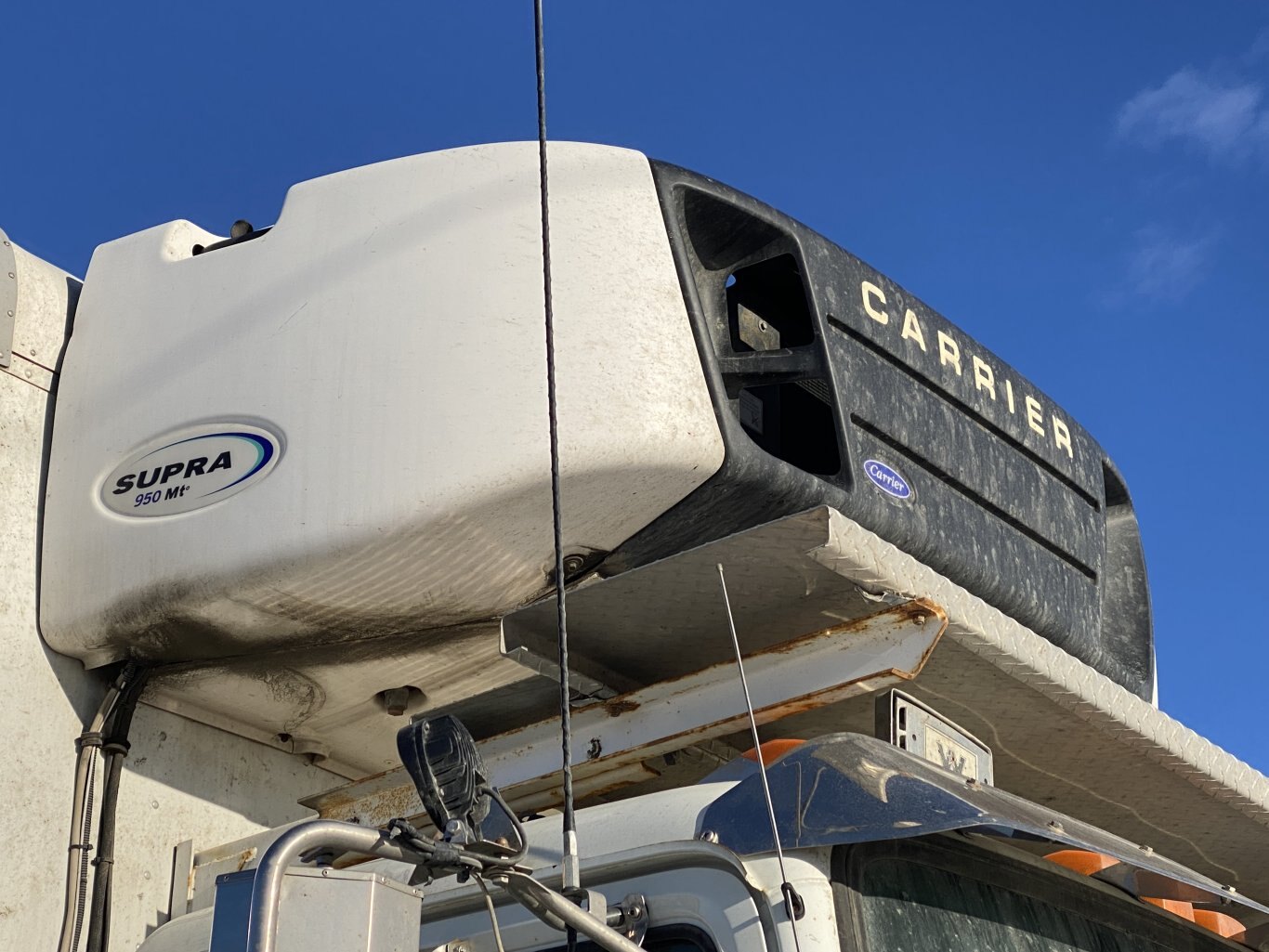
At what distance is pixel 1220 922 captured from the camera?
3771mm

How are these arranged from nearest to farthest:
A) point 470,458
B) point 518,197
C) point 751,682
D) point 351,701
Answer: point 751,682 → point 470,458 → point 518,197 → point 351,701

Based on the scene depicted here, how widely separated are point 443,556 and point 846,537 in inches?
40.7

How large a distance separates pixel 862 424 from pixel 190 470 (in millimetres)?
1489

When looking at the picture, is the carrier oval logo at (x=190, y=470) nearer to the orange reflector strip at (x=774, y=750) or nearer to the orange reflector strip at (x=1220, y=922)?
the orange reflector strip at (x=774, y=750)

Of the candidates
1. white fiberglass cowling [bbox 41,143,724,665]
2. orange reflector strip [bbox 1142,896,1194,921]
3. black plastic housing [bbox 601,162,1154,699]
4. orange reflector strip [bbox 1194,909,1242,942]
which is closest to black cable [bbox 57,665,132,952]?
white fiberglass cowling [bbox 41,143,724,665]

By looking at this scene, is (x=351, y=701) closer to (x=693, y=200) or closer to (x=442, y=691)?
(x=442, y=691)

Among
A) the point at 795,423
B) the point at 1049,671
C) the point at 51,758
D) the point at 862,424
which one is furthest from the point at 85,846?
the point at 1049,671

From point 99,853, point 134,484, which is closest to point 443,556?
→ point 134,484

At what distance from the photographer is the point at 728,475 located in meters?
3.79

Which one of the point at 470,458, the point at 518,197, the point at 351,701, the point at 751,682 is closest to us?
the point at 751,682

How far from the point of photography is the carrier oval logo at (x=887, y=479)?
3898 mm

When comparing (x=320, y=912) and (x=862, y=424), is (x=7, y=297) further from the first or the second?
(x=320, y=912)

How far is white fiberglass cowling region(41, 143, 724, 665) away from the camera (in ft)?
12.2

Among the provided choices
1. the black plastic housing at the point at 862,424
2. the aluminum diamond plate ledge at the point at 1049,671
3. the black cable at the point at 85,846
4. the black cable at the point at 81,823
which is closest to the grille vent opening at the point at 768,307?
the black plastic housing at the point at 862,424
